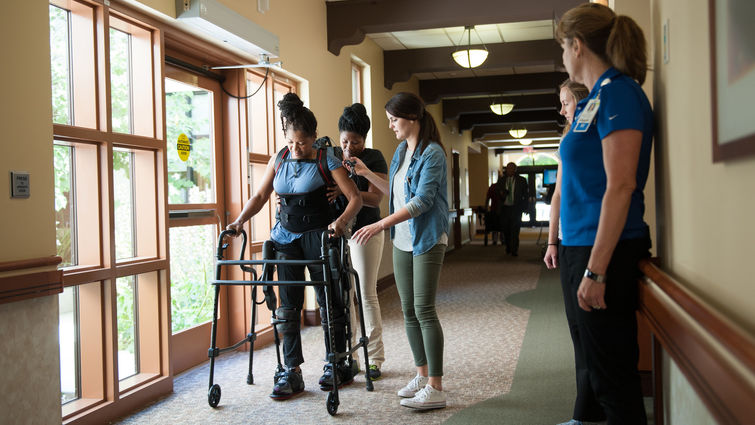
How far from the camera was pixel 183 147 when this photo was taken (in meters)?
4.36

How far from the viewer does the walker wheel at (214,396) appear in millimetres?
3365

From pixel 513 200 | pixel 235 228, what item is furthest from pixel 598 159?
pixel 513 200

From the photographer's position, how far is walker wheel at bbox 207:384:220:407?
337 centimetres

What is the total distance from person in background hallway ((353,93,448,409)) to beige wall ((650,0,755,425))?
1263 mm

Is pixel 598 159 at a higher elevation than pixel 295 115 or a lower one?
lower

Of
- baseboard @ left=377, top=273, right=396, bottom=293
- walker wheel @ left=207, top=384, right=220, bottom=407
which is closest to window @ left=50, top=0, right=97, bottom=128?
walker wheel @ left=207, top=384, right=220, bottom=407

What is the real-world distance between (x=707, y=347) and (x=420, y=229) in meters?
2.10

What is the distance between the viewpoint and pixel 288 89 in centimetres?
563

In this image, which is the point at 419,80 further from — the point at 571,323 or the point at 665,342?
the point at 665,342

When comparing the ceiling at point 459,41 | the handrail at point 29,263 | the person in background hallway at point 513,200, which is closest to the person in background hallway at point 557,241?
Answer: the handrail at point 29,263

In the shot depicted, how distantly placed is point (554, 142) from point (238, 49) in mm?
21211

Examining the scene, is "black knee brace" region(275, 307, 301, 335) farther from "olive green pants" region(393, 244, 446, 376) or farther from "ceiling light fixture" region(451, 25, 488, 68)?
"ceiling light fixture" region(451, 25, 488, 68)

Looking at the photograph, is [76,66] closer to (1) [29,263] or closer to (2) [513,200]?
(1) [29,263]

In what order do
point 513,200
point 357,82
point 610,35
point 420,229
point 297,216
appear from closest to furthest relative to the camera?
point 610,35
point 420,229
point 297,216
point 357,82
point 513,200
